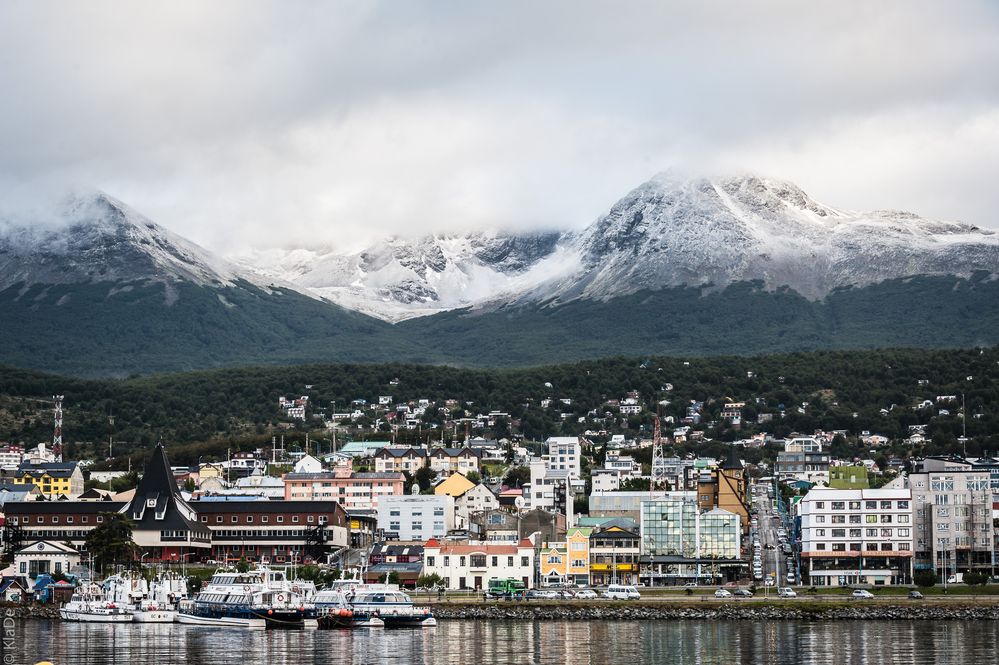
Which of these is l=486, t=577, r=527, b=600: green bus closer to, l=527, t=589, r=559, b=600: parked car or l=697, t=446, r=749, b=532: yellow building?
l=527, t=589, r=559, b=600: parked car

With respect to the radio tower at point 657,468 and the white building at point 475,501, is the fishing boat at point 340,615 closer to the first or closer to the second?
the white building at point 475,501

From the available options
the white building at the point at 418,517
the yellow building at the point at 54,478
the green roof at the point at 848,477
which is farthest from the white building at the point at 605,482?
the yellow building at the point at 54,478

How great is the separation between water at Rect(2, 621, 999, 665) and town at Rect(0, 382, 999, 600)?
1375 cm

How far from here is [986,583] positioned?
10244 centimetres

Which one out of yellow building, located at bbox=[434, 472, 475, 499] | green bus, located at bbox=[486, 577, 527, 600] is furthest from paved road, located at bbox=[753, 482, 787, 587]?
yellow building, located at bbox=[434, 472, 475, 499]

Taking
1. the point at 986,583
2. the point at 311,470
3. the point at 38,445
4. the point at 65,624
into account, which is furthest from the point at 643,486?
the point at 38,445

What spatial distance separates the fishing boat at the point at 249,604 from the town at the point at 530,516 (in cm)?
695

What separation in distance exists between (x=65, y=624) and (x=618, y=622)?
2823 centimetres

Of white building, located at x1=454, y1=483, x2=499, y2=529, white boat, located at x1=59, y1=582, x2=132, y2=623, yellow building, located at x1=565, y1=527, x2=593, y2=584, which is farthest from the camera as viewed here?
white building, located at x1=454, y1=483, x2=499, y2=529

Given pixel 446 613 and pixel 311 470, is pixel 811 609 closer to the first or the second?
pixel 446 613

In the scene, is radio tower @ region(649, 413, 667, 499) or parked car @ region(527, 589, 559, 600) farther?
radio tower @ region(649, 413, 667, 499)

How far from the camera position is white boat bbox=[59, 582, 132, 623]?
95.9 meters

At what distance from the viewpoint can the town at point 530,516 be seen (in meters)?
108

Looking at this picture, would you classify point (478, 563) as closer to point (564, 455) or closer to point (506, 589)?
point (506, 589)
